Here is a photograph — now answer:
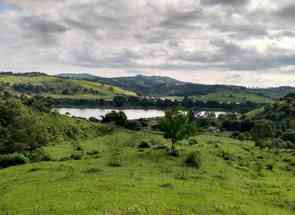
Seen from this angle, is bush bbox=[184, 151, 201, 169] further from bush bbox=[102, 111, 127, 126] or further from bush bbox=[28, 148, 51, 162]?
bush bbox=[102, 111, 127, 126]

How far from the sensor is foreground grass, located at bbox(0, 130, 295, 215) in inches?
1283

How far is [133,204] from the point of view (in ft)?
107

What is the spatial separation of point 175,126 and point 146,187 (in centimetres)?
3106

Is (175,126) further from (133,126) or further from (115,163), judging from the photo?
(133,126)

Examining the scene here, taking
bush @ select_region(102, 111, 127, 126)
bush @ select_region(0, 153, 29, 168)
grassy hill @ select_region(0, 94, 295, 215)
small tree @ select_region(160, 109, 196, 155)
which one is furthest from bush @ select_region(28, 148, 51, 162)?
bush @ select_region(102, 111, 127, 126)

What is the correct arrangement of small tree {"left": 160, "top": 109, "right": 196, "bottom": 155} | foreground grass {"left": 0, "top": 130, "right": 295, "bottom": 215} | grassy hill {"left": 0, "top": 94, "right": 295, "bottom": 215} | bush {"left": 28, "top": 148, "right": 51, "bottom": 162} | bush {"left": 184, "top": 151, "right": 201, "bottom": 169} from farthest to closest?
small tree {"left": 160, "top": 109, "right": 196, "bottom": 155} < bush {"left": 28, "top": 148, "right": 51, "bottom": 162} < bush {"left": 184, "top": 151, "right": 201, "bottom": 169} < grassy hill {"left": 0, "top": 94, "right": 295, "bottom": 215} < foreground grass {"left": 0, "top": 130, "right": 295, "bottom": 215}

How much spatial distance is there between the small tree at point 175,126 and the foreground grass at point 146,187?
5.43m

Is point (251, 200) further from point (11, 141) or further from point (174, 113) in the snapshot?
point (11, 141)

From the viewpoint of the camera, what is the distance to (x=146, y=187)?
130 feet

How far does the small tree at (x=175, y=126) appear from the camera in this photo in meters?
69.9

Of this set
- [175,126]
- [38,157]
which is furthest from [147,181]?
A: [38,157]

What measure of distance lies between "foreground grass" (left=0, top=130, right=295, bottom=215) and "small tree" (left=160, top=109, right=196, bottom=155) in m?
5.43

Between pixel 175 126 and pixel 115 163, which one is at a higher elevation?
pixel 175 126

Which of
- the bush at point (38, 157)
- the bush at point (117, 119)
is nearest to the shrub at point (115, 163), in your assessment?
the bush at point (38, 157)
